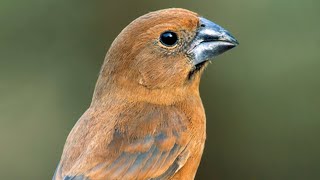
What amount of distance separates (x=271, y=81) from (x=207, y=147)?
2.71 feet

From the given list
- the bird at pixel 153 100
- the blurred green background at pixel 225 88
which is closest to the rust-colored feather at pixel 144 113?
the bird at pixel 153 100

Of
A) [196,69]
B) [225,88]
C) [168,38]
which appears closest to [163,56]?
[168,38]

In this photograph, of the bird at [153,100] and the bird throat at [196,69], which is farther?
the bird throat at [196,69]

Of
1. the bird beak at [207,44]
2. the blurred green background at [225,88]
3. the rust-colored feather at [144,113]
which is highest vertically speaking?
the bird beak at [207,44]

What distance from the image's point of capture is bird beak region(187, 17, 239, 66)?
704cm

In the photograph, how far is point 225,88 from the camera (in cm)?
982

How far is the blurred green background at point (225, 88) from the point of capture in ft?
31.8

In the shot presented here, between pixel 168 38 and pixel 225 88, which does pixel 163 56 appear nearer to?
pixel 168 38

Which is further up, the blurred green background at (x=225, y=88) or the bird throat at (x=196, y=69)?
the bird throat at (x=196, y=69)

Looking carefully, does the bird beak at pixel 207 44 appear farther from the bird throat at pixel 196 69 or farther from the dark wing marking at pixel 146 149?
the dark wing marking at pixel 146 149

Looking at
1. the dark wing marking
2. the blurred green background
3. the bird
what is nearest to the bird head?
the bird

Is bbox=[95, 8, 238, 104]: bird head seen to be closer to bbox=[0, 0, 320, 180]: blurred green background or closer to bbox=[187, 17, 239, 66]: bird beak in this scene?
bbox=[187, 17, 239, 66]: bird beak

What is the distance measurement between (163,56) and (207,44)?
30 centimetres

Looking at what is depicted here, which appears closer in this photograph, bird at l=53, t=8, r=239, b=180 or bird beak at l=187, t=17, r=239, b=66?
bird at l=53, t=8, r=239, b=180
